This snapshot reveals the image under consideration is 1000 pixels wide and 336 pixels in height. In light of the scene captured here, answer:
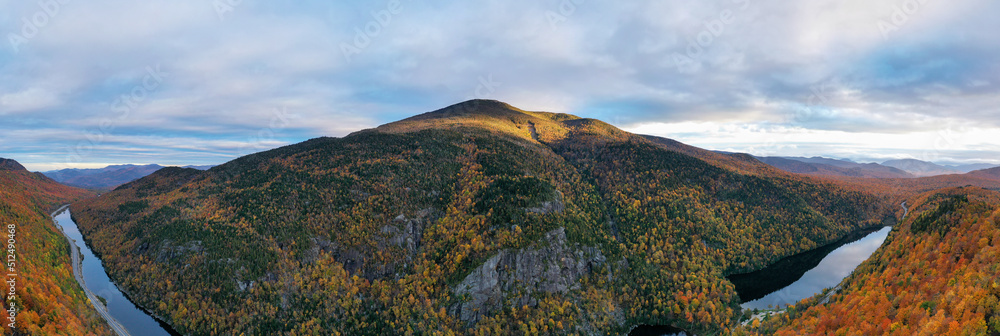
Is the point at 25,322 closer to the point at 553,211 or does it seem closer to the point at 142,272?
the point at 142,272

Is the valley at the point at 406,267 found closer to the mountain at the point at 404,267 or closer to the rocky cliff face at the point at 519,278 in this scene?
the rocky cliff face at the point at 519,278

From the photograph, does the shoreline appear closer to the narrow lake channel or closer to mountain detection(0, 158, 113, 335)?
the narrow lake channel

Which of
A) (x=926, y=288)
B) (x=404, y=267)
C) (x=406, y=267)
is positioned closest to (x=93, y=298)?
(x=404, y=267)

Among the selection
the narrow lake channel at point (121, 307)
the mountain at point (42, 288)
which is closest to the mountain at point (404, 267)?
the narrow lake channel at point (121, 307)

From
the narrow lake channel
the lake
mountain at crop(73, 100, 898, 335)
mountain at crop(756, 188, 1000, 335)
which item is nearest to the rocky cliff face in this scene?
mountain at crop(73, 100, 898, 335)

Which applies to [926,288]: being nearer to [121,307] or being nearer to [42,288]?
[42,288]
